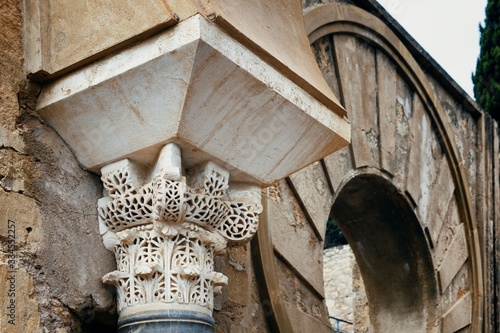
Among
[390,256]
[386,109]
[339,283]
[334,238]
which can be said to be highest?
[334,238]

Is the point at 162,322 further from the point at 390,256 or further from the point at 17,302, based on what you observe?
the point at 390,256

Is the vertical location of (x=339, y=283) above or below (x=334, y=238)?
below

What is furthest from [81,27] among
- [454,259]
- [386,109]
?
[454,259]

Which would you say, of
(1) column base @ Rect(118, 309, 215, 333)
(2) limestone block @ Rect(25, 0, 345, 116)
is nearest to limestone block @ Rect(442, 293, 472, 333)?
Result: (2) limestone block @ Rect(25, 0, 345, 116)

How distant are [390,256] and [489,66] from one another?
4.50 meters

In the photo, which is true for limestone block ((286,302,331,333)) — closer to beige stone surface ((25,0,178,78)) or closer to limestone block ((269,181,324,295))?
limestone block ((269,181,324,295))

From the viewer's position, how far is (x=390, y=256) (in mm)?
6535

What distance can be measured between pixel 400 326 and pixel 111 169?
11.8ft

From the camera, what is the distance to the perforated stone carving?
3238 millimetres

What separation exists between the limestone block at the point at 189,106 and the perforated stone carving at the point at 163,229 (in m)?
0.08

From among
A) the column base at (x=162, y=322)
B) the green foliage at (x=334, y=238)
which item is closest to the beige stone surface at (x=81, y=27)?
the column base at (x=162, y=322)

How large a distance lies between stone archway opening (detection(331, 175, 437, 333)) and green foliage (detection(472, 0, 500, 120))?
412cm

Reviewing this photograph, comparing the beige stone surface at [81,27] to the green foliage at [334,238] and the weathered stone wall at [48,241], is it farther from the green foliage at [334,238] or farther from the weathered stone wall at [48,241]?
the green foliage at [334,238]

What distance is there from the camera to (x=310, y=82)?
353 cm
